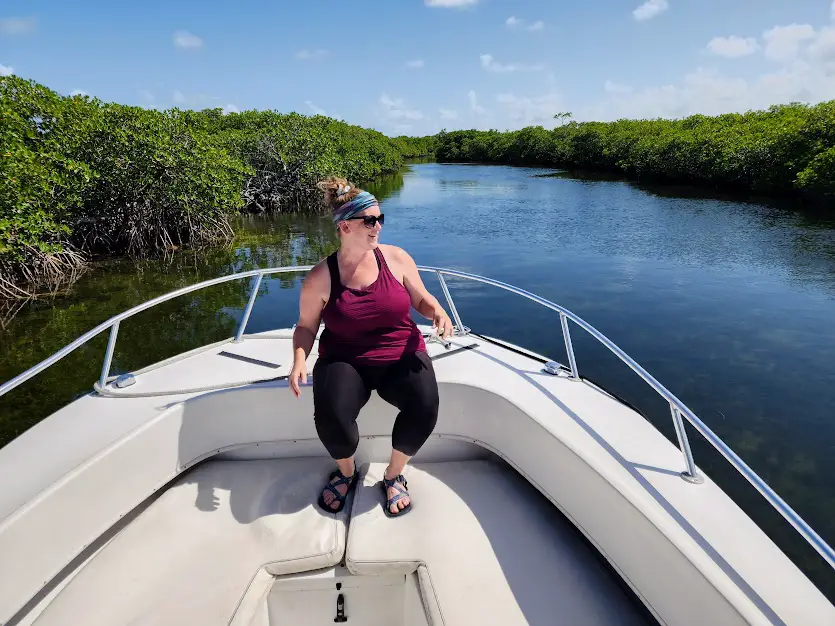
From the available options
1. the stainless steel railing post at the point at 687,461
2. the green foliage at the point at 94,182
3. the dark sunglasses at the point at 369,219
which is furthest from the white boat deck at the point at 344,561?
the green foliage at the point at 94,182

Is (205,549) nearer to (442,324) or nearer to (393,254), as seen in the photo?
(442,324)

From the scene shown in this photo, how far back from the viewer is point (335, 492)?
7.73 ft

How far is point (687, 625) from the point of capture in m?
1.55

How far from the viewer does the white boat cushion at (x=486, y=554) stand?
186 centimetres

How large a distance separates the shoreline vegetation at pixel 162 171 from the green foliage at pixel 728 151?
0.27 ft

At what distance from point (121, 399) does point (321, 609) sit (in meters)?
1.48

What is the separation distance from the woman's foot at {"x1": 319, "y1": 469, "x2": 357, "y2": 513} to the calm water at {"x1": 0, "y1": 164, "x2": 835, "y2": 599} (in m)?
3.87

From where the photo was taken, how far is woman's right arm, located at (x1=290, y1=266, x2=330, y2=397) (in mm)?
2062

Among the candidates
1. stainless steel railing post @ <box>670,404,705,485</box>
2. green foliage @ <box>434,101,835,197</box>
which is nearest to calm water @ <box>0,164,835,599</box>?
stainless steel railing post @ <box>670,404,705,485</box>

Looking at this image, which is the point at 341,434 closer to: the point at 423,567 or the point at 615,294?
the point at 423,567

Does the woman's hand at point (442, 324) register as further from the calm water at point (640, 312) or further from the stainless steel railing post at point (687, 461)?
the calm water at point (640, 312)

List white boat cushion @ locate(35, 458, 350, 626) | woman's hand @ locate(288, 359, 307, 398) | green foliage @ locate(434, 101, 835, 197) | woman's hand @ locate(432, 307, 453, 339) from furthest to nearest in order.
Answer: green foliage @ locate(434, 101, 835, 197) < woman's hand @ locate(432, 307, 453, 339) < woman's hand @ locate(288, 359, 307, 398) < white boat cushion @ locate(35, 458, 350, 626)

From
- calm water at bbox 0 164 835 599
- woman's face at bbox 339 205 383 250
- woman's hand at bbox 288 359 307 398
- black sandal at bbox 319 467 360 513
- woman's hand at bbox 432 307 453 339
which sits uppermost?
woman's face at bbox 339 205 383 250

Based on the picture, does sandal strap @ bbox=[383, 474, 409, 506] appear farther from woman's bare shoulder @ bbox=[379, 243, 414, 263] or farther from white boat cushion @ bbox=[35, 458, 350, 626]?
woman's bare shoulder @ bbox=[379, 243, 414, 263]
